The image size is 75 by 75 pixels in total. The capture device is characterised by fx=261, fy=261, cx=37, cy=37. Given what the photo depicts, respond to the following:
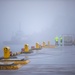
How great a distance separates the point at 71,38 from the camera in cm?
3834

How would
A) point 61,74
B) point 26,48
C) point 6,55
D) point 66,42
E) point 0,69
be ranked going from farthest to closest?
point 66,42
point 26,48
point 6,55
point 0,69
point 61,74

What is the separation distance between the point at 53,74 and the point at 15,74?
3.94ft

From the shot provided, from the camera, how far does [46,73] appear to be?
8.40 m

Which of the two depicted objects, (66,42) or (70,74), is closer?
(70,74)

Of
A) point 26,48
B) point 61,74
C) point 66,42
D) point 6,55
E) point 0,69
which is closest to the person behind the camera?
point 61,74

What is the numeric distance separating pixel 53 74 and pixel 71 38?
30475 millimetres

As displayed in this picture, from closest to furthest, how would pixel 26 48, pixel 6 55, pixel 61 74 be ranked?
pixel 61 74
pixel 6 55
pixel 26 48

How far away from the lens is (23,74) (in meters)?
8.22

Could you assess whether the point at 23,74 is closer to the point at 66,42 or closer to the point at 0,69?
the point at 0,69

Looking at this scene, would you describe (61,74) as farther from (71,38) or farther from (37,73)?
(71,38)

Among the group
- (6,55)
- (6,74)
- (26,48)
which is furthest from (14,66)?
(26,48)

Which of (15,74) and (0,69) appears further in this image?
(0,69)

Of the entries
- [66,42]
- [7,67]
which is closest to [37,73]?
[7,67]

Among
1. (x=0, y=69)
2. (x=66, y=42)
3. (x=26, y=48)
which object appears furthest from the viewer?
(x=66, y=42)
